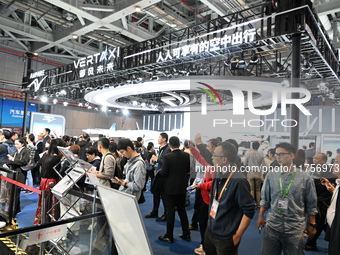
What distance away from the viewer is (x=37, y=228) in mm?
1514

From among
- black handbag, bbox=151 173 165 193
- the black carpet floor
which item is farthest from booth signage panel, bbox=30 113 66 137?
black handbag, bbox=151 173 165 193

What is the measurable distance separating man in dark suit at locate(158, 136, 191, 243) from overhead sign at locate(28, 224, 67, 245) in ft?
6.76

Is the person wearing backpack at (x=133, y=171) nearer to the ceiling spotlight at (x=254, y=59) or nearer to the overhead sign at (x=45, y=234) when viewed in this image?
the overhead sign at (x=45, y=234)

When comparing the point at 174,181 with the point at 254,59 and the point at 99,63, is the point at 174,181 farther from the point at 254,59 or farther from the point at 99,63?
the point at 99,63

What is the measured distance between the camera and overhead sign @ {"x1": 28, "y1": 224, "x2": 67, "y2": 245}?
1.53 metres

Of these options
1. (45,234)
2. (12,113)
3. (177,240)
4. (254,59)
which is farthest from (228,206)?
(12,113)

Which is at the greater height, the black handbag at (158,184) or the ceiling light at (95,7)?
the ceiling light at (95,7)

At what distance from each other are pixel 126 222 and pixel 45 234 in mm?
590

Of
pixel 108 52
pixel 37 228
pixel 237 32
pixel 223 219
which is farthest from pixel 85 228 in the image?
pixel 108 52

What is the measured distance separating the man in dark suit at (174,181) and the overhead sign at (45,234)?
206 cm

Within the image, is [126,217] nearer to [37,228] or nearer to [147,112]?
[37,228]

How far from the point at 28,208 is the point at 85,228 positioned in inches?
151

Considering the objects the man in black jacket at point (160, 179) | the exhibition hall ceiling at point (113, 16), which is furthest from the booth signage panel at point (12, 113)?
the man in black jacket at point (160, 179)

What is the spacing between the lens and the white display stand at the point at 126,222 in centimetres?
123
